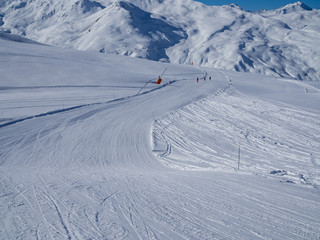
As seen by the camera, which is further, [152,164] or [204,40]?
[204,40]

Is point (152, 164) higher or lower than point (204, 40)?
lower

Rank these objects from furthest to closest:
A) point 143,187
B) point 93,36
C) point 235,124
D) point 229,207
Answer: point 93,36, point 235,124, point 143,187, point 229,207

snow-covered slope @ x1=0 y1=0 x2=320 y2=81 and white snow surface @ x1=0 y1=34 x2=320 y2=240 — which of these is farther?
snow-covered slope @ x1=0 y1=0 x2=320 y2=81

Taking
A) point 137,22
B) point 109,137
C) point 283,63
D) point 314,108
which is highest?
point 137,22

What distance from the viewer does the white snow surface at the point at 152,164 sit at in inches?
200

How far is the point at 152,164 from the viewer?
35.4 ft

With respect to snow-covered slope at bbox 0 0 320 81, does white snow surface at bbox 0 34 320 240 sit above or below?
below

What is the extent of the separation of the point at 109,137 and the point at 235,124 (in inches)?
346

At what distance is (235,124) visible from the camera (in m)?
17.1

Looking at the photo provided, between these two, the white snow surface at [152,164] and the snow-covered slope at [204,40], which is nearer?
the white snow surface at [152,164]

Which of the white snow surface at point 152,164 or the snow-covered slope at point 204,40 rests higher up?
the snow-covered slope at point 204,40

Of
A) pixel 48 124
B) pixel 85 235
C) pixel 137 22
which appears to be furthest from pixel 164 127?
pixel 137 22

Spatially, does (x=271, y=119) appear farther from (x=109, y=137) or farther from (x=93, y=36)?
(x=93, y=36)

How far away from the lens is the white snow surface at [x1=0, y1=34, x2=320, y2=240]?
5.08 metres
